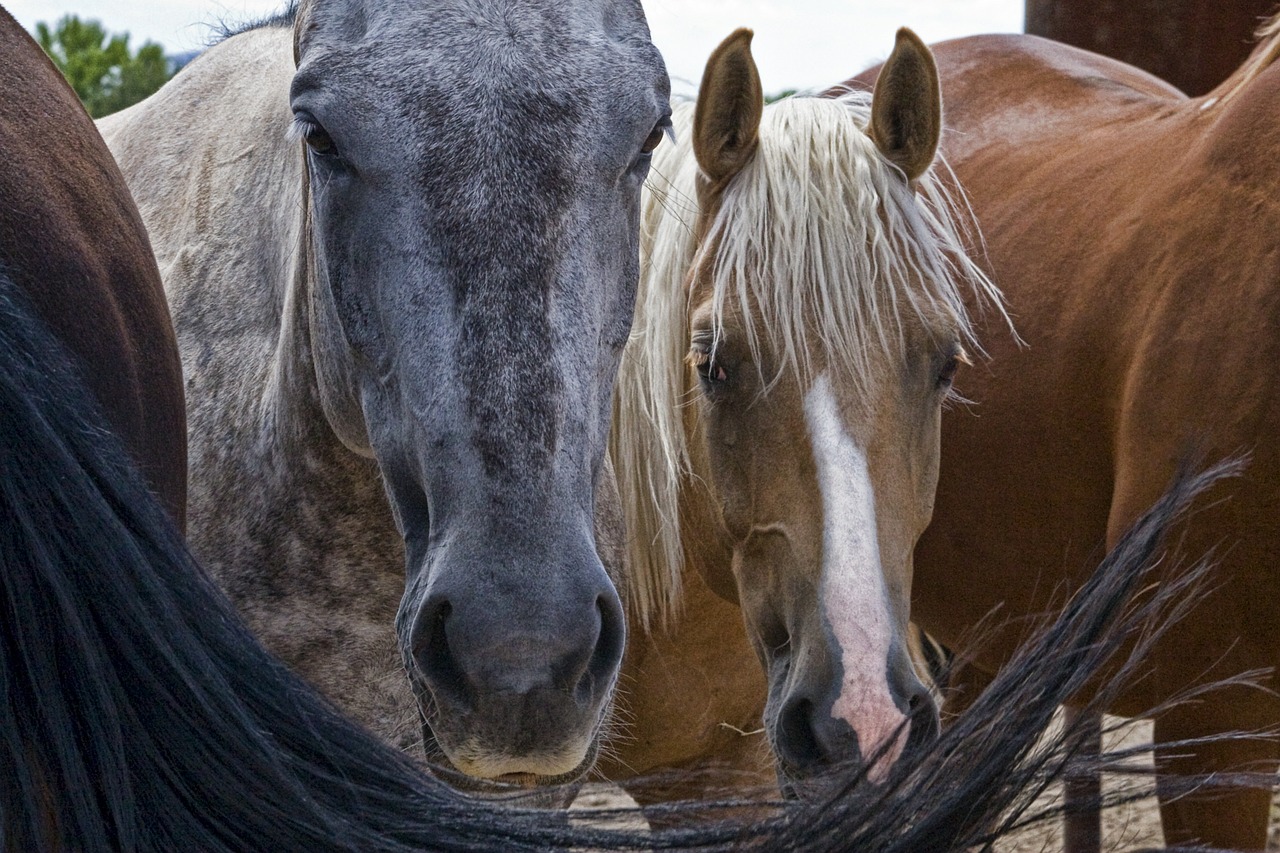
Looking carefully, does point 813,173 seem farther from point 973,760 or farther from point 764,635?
point 973,760

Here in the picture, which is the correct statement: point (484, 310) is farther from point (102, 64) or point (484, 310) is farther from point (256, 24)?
point (102, 64)

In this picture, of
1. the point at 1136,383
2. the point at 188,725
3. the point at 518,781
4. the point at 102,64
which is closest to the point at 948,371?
the point at 1136,383

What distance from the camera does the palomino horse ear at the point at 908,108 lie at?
2.30m

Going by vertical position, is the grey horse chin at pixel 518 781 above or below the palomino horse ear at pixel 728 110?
below

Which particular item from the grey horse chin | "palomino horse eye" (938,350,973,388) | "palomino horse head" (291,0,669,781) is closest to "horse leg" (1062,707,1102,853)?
the grey horse chin

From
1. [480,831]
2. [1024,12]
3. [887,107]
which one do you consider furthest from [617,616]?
[1024,12]

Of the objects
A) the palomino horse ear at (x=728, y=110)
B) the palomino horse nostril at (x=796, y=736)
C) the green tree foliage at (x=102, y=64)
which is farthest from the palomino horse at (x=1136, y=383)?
the green tree foliage at (x=102, y=64)

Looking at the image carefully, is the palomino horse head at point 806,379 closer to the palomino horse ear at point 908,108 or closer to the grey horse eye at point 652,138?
the palomino horse ear at point 908,108

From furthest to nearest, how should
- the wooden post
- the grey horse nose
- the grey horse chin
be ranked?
the wooden post → the grey horse nose → the grey horse chin

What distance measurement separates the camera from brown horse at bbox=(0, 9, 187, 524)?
1.42 m

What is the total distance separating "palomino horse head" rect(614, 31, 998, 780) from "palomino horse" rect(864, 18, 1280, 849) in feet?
1.60

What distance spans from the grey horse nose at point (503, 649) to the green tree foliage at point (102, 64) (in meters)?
13.0

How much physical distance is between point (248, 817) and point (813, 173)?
5.60 feet

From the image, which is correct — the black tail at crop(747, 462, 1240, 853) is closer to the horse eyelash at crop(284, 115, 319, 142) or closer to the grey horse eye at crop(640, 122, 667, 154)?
the grey horse eye at crop(640, 122, 667, 154)
